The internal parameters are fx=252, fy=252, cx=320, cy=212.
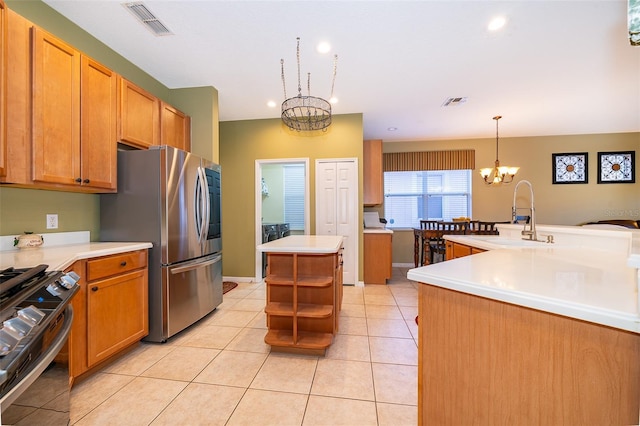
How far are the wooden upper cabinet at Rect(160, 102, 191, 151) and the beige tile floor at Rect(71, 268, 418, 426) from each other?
1.98 meters

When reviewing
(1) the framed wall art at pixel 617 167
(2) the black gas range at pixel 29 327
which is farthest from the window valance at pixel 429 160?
(2) the black gas range at pixel 29 327

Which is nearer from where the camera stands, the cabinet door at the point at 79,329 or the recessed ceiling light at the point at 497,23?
the cabinet door at the point at 79,329

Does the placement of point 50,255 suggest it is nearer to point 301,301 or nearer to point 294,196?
point 301,301

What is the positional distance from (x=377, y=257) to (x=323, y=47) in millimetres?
2909

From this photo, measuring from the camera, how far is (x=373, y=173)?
439 cm

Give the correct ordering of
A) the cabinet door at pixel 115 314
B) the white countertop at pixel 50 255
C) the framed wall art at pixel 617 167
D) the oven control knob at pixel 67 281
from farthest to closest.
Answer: the framed wall art at pixel 617 167
the cabinet door at pixel 115 314
the white countertop at pixel 50 255
the oven control knob at pixel 67 281

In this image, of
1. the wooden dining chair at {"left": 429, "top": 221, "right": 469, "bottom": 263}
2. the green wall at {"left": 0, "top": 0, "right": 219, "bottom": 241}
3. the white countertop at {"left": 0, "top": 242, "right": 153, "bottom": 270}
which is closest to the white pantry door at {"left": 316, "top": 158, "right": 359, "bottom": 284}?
the wooden dining chair at {"left": 429, "top": 221, "right": 469, "bottom": 263}

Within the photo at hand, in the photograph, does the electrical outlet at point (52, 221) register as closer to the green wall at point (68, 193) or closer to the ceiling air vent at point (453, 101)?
the green wall at point (68, 193)

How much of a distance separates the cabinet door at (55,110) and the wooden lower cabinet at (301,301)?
5.09 feet

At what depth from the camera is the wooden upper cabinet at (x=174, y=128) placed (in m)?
2.65

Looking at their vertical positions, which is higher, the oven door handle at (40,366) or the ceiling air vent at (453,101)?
the ceiling air vent at (453,101)

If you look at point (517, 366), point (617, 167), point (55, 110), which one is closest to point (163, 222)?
point (55, 110)

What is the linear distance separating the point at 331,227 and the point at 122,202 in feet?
8.49

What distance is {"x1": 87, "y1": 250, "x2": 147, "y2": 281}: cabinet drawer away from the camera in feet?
5.44
